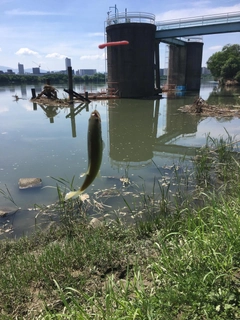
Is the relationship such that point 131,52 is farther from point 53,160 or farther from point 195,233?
point 195,233

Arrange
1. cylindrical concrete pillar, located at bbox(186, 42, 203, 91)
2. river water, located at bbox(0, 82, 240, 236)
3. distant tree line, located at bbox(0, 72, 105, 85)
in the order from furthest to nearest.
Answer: distant tree line, located at bbox(0, 72, 105, 85) → cylindrical concrete pillar, located at bbox(186, 42, 203, 91) → river water, located at bbox(0, 82, 240, 236)

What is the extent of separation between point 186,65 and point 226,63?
15591 mm

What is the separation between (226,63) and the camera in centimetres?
4369

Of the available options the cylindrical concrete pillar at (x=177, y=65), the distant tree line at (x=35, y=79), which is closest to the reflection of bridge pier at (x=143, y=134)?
the cylindrical concrete pillar at (x=177, y=65)

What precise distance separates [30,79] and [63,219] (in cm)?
5827

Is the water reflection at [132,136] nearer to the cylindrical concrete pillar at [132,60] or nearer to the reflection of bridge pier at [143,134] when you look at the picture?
the reflection of bridge pier at [143,134]

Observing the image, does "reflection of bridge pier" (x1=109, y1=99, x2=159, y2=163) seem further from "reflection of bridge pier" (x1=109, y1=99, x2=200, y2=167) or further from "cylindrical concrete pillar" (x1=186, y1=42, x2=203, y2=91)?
"cylindrical concrete pillar" (x1=186, y1=42, x2=203, y2=91)

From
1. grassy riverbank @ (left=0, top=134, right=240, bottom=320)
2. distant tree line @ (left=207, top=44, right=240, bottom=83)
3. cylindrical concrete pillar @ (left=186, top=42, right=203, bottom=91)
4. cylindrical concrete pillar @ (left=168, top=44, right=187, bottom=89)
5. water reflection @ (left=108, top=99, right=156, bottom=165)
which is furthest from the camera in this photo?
distant tree line @ (left=207, top=44, right=240, bottom=83)

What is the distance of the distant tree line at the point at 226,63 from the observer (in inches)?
1697

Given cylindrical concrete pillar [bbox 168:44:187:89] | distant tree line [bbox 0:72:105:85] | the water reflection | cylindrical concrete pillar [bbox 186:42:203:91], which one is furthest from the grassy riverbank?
distant tree line [bbox 0:72:105:85]

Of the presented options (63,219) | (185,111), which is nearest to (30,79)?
(185,111)

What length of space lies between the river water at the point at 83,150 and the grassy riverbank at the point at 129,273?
3.86 feet

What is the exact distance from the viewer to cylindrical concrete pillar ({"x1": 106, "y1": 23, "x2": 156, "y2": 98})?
21.6 metres

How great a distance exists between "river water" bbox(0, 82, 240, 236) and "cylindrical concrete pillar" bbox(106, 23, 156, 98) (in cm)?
995
